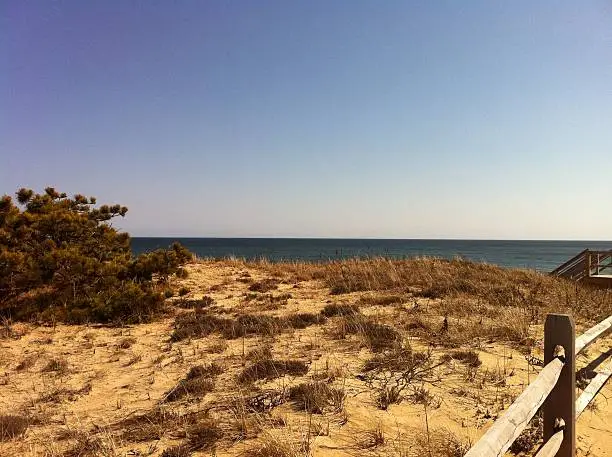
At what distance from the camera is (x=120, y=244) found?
45.9 ft

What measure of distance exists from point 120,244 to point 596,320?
43.8 ft

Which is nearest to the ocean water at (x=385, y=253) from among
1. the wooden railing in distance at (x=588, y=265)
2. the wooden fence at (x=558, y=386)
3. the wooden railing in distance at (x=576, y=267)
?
the wooden railing in distance at (x=576, y=267)

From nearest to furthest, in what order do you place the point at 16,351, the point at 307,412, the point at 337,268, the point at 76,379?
the point at 307,412, the point at 76,379, the point at 16,351, the point at 337,268

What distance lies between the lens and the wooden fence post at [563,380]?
3547 millimetres

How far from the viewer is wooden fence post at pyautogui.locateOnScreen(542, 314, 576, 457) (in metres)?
3.55

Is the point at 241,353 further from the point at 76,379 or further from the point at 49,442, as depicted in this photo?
the point at 49,442

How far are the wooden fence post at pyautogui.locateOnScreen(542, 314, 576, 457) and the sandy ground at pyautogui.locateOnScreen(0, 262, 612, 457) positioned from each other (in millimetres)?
1006

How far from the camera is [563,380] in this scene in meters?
3.63

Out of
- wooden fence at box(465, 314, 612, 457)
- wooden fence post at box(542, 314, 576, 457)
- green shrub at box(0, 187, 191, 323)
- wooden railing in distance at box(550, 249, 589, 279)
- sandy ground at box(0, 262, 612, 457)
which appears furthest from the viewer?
wooden railing in distance at box(550, 249, 589, 279)

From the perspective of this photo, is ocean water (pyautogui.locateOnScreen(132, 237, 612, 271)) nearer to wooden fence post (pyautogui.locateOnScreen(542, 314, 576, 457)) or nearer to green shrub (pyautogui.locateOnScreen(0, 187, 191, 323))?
green shrub (pyautogui.locateOnScreen(0, 187, 191, 323))

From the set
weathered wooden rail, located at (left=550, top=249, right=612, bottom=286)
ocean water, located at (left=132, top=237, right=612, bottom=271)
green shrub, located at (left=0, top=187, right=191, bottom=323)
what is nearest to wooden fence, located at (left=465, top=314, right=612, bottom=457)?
green shrub, located at (left=0, top=187, right=191, bottom=323)

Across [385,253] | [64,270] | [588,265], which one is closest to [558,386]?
[64,270]

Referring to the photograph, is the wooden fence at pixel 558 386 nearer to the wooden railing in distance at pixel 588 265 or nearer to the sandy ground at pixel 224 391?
the sandy ground at pixel 224 391

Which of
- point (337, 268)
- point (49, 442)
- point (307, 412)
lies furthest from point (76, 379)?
point (337, 268)
